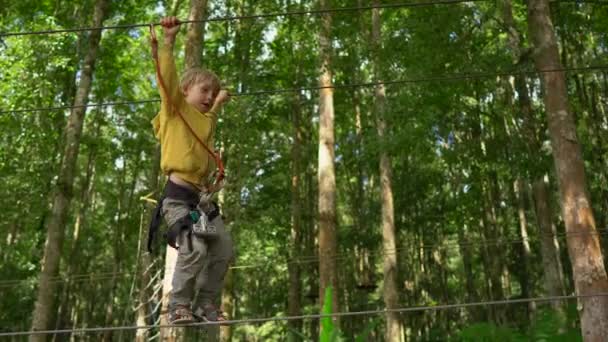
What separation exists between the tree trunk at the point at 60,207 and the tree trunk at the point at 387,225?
15.7ft

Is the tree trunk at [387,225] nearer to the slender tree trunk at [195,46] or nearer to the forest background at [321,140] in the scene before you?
the forest background at [321,140]

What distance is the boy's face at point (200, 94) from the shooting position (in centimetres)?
276

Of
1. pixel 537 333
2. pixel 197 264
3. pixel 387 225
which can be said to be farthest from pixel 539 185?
pixel 197 264

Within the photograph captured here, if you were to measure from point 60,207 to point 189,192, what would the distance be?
6499 mm

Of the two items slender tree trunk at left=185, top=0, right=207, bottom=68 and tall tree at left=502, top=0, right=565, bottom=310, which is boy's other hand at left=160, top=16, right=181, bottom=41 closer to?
slender tree trunk at left=185, top=0, right=207, bottom=68

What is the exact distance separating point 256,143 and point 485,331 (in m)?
6.72

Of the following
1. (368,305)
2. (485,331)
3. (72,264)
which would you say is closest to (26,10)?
(72,264)

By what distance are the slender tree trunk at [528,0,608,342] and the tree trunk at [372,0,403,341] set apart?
3759 millimetres

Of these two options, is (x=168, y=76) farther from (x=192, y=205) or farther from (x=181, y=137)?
(x=192, y=205)

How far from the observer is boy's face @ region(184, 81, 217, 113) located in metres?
2.76

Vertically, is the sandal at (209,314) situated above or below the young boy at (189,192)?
below

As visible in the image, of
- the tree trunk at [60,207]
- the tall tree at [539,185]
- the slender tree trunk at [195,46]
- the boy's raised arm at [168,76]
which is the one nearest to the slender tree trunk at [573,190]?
the tall tree at [539,185]

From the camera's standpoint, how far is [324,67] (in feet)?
32.1

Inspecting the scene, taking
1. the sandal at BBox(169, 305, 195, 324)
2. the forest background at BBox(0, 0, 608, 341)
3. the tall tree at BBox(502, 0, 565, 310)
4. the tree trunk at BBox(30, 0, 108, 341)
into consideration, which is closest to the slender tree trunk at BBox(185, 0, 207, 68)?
the forest background at BBox(0, 0, 608, 341)
